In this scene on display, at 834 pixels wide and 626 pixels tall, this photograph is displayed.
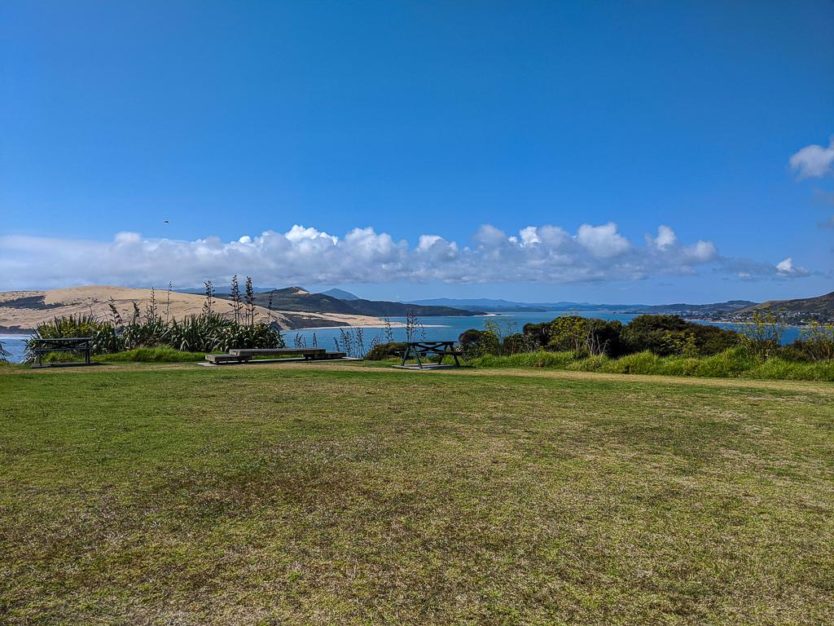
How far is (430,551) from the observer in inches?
139

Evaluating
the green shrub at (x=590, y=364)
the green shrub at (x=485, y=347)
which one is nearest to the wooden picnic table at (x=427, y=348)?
the green shrub at (x=485, y=347)

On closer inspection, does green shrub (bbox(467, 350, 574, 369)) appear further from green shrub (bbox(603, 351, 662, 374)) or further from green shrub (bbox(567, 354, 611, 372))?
Answer: green shrub (bbox(603, 351, 662, 374))

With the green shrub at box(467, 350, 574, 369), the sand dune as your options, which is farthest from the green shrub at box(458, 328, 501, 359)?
the sand dune

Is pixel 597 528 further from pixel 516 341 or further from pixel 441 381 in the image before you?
pixel 516 341

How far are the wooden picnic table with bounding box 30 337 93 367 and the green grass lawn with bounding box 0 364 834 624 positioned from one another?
841 cm

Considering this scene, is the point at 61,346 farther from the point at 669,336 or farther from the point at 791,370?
the point at 669,336

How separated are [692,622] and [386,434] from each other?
171 inches

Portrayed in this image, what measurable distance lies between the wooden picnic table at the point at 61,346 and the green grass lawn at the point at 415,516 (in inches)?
331

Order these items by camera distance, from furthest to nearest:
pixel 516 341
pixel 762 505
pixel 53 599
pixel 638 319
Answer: pixel 638 319 → pixel 516 341 → pixel 762 505 → pixel 53 599

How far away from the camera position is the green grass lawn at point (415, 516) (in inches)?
117

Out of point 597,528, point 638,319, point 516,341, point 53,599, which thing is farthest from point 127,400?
point 638,319

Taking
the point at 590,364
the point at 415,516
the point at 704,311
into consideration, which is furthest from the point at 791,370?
the point at 704,311

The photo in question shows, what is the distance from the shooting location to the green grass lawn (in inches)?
117

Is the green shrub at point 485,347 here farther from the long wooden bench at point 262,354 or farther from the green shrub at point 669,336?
the green shrub at point 669,336
